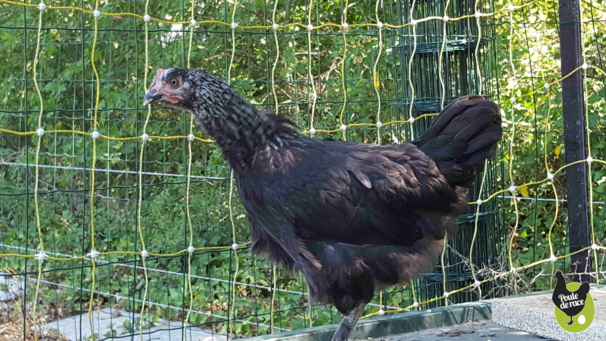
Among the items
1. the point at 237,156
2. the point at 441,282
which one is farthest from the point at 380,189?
the point at 441,282

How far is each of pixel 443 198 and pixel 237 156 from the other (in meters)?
0.90

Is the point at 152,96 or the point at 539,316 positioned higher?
the point at 152,96

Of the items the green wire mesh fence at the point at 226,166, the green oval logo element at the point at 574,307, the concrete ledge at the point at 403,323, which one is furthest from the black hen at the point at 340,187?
the green wire mesh fence at the point at 226,166

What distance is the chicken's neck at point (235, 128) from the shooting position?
3053mm

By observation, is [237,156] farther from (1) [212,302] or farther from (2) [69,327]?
(2) [69,327]

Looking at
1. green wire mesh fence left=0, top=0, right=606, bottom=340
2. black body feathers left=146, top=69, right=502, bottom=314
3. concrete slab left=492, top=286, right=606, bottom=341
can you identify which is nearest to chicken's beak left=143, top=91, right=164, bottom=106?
black body feathers left=146, top=69, right=502, bottom=314

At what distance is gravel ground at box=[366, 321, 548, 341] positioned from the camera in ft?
11.4

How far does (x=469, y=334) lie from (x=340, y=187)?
109 centimetres

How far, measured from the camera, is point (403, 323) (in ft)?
11.8

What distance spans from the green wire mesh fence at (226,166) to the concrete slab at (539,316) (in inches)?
14.0

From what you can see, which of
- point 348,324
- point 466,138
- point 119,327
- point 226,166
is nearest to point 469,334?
point 348,324

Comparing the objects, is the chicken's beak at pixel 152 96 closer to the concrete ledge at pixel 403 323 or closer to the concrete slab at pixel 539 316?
the concrete ledge at pixel 403 323

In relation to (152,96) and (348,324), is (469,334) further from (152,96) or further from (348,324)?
(152,96)

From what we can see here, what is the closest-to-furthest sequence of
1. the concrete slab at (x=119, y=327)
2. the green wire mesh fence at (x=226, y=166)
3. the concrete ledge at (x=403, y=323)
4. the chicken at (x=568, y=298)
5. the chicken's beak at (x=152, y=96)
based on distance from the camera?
the chicken's beak at (x=152, y=96), the chicken at (x=568, y=298), the concrete ledge at (x=403, y=323), the green wire mesh fence at (x=226, y=166), the concrete slab at (x=119, y=327)
